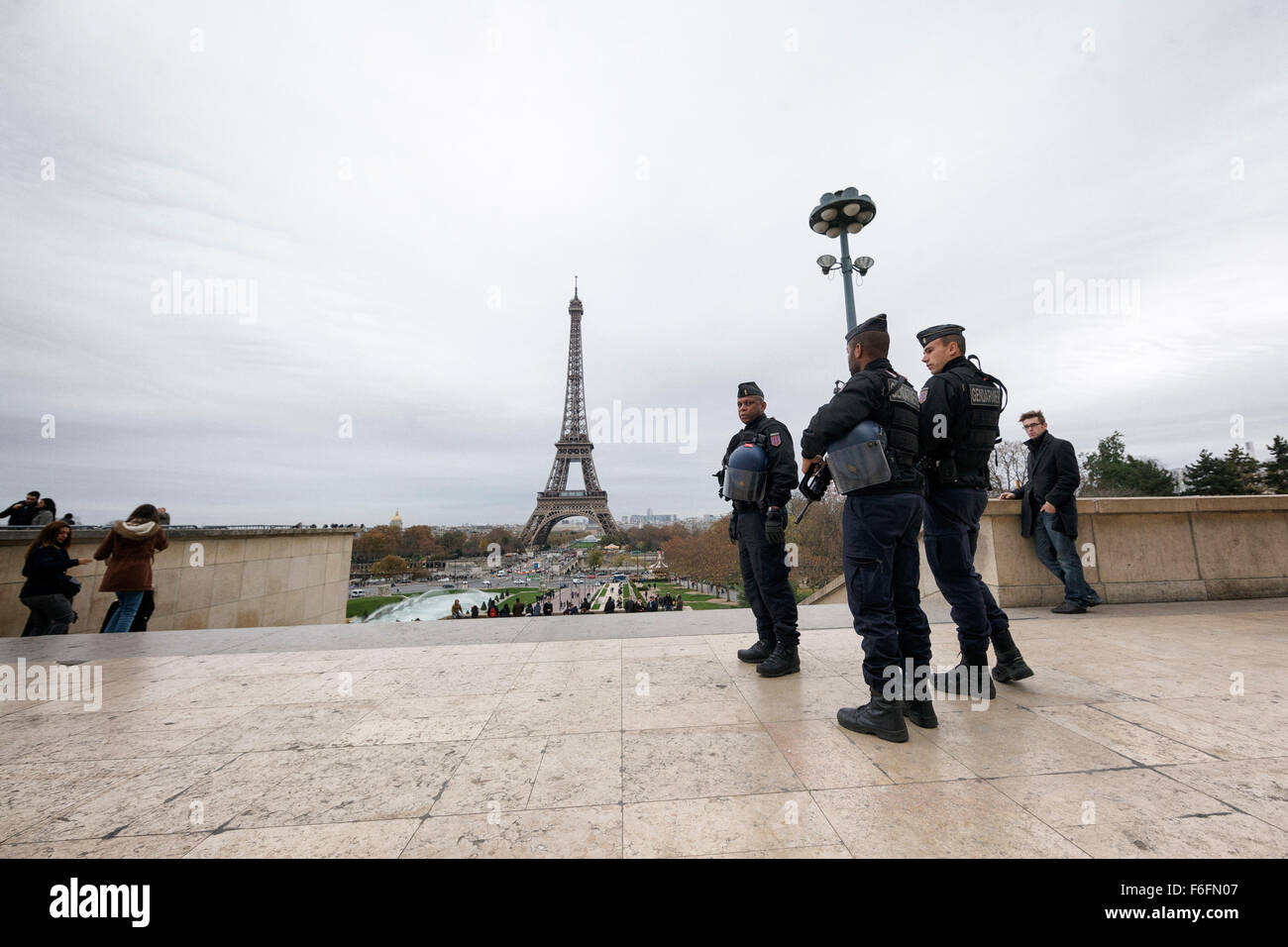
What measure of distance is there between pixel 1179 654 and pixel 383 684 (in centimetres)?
648

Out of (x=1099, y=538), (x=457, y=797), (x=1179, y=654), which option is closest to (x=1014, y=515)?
(x=1099, y=538)

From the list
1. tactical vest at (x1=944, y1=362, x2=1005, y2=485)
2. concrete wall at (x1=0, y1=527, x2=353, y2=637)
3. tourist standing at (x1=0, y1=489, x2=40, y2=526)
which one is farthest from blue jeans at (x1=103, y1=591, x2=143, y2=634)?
tactical vest at (x1=944, y1=362, x2=1005, y2=485)

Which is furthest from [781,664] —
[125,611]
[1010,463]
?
[1010,463]

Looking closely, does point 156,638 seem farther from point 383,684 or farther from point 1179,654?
point 1179,654

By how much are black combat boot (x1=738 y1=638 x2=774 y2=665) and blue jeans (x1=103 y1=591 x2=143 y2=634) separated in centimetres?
762

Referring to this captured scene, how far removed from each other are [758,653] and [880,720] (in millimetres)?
1597

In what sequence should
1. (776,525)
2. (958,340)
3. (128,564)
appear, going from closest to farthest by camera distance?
(958,340) → (776,525) → (128,564)

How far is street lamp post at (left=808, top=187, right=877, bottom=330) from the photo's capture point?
27.1ft

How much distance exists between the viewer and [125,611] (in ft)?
20.1

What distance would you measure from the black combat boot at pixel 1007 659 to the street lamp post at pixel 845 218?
6089mm

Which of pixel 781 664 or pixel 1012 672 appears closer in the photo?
pixel 1012 672
